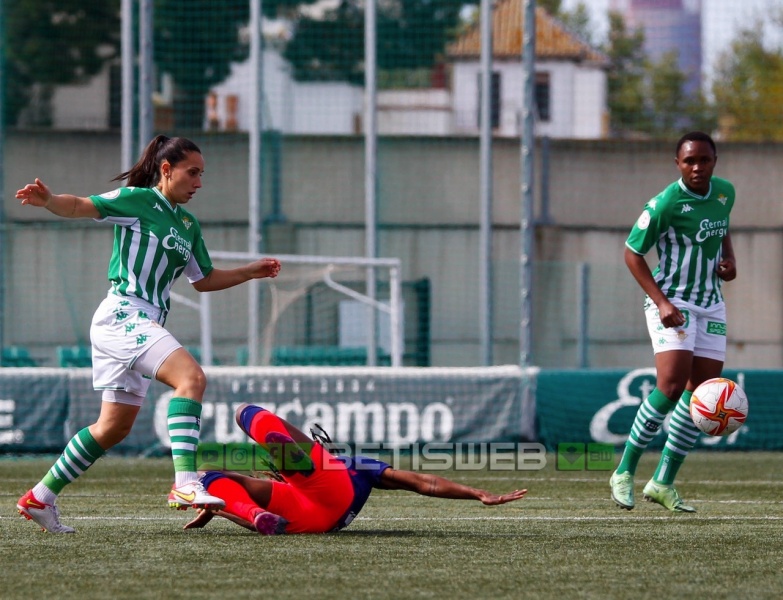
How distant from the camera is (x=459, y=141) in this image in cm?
1855

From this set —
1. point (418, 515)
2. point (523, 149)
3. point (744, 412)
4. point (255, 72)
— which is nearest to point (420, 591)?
point (418, 515)

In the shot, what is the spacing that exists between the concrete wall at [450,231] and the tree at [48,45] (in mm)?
3555

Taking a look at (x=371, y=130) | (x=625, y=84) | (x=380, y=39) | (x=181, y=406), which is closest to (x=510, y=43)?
(x=625, y=84)

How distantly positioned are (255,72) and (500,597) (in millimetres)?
11603

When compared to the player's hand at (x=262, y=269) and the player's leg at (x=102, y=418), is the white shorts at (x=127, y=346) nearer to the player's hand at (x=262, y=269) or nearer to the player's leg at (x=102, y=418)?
the player's leg at (x=102, y=418)

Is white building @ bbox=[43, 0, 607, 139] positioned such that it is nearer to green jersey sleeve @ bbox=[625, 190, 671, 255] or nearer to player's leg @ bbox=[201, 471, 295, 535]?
green jersey sleeve @ bbox=[625, 190, 671, 255]

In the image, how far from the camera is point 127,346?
19.1 feet

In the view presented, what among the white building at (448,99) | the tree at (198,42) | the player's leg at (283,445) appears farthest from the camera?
the white building at (448,99)

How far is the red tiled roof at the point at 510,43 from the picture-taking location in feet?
56.2

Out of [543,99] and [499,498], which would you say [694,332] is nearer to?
[499,498]

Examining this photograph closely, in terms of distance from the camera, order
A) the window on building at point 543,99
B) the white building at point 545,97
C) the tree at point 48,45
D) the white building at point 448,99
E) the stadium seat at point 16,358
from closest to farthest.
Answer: the stadium seat at point 16,358 → the white building at point 448,99 → the white building at point 545,97 → the window on building at point 543,99 → the tree at point 48,45

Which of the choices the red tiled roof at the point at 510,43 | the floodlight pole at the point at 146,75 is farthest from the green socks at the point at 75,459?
the red tiled roof at the point at 510,43

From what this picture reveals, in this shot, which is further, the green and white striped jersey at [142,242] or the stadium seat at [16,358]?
the stadium seat at [16,358]

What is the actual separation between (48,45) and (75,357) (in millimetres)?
10552
